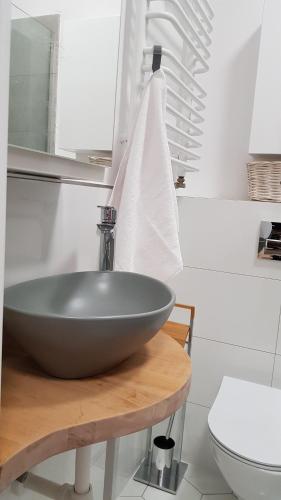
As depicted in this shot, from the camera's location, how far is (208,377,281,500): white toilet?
1.21m

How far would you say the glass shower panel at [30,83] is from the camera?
729 mm

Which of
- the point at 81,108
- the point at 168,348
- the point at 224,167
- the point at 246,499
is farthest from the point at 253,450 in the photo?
the point at 224,167

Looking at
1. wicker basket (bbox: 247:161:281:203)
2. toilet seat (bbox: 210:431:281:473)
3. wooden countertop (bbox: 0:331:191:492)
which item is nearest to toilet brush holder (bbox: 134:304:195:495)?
toilet seat (bbox: 210:431:281:473)

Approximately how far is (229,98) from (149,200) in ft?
3.77

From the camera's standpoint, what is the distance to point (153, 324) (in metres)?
0.62

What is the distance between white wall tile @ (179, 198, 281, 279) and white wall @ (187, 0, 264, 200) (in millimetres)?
223

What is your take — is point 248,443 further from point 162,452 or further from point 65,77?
point 65,77

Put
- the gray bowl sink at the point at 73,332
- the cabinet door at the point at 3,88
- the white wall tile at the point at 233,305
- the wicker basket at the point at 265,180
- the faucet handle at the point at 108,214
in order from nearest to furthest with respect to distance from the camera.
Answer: the cabinet door at the point at 3,88, the gray bowl sink at the point at 73,332, the faucet handle at the point at 108,214, the wicker basket at the point at 265,180, the white wall tile at the point at 233,305

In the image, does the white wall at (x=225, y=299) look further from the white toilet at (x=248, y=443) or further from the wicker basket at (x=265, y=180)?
the white toilet at (x=248, y=443)

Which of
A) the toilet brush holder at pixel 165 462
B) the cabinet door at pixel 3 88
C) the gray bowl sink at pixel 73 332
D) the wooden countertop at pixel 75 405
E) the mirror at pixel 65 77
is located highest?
the mirror at pixel 65 77

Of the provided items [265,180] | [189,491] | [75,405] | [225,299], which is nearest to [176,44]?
[265,180]

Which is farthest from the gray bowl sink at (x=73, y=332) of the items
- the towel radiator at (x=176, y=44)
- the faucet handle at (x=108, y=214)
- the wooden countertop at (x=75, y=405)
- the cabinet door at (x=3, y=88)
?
the towel radiator at (x=176, y=44)

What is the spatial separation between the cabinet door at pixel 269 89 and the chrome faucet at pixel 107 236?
3.43 feet

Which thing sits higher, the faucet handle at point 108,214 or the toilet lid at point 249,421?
the faucet handle at point 108,214
